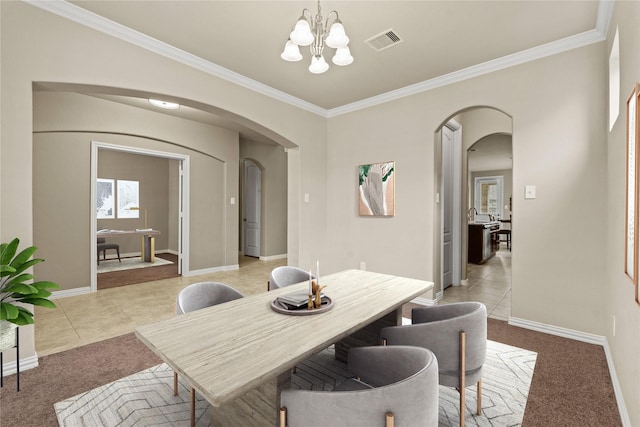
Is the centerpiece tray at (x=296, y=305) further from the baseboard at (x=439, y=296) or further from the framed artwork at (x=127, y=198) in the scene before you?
the framed artwork at (x=127, y=198)

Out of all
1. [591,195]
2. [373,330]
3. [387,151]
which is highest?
[387,151]

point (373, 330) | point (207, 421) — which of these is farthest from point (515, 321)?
point (207, 421)

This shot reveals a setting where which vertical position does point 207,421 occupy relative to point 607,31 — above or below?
below

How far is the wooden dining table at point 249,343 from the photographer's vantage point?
1.02 meters

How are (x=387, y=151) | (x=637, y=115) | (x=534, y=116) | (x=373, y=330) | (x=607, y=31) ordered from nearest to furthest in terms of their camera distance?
(x=637, y=115), (x=373, y=330), (x=607, y=31), (x=534, y=116), (x=387, y=151)

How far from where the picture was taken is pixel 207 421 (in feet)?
Answer: 5.71

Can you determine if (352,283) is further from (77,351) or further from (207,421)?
(77,351)

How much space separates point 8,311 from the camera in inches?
71.9

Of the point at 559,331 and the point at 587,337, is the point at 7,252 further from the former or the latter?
the point at 587,337

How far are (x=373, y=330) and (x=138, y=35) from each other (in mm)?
3290

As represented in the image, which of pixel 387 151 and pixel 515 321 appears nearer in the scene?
pixel 515 321

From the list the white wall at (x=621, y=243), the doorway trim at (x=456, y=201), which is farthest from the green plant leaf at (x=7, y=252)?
the doorway trim at (x=456, y=201)

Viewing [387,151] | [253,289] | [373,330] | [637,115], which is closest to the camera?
[637,115]

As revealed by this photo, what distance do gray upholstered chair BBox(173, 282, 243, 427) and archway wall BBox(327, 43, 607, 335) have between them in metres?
2.58
